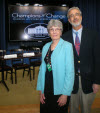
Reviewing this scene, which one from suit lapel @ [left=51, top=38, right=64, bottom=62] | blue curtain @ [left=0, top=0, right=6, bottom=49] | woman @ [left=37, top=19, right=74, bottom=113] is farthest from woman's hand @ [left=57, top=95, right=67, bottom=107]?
blue curtain @ [left=0, top=0, right=6, bottom=49]

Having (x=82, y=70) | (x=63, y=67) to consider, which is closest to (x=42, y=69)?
(x=63, y=67)

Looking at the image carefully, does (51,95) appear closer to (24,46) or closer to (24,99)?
(24,99)

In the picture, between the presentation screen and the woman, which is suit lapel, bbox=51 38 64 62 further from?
the presentation screen

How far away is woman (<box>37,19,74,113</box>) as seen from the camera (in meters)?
1.36

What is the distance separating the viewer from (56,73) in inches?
54.7

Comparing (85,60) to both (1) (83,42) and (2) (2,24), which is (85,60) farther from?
(2) (2,24)

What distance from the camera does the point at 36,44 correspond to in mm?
6562

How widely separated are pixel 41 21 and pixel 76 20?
4966mm

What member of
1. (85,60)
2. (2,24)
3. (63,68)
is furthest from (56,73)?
(2,24)

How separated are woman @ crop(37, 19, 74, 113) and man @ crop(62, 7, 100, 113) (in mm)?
221

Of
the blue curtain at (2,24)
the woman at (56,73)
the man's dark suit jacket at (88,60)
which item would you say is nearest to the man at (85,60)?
the man's dark suit jacket at (88,60)

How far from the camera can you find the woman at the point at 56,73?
53.7 inches

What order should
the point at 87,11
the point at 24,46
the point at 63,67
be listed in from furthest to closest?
1. the point at 87,11
2. the point at 24,46
3. the point at 63,67

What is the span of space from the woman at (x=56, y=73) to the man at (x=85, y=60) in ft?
0.73
